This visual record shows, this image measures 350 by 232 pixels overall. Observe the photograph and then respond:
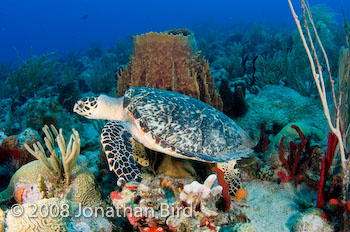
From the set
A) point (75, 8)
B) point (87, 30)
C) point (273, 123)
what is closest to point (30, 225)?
point (273, 123)

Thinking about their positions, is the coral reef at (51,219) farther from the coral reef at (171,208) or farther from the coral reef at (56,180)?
the coral reef at (56,180)

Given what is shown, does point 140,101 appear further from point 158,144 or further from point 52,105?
point 52,105

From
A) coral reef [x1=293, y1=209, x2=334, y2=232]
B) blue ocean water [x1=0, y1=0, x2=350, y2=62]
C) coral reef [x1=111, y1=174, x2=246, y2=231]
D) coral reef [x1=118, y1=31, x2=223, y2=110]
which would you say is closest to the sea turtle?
coral reef [x1=111, y1=174, x2=246, y2=231]

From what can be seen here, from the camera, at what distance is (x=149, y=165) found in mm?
2986

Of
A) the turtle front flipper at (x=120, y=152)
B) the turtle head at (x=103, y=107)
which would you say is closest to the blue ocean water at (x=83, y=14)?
the turtle head at (x=103, y=107)

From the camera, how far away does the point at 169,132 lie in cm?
262

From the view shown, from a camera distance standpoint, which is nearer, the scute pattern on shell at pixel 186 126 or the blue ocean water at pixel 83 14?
the scute pattern on shell at pixel 186 126

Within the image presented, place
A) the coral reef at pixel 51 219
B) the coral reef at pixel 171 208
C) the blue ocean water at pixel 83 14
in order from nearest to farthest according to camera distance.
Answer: the coral reef at pixel 51 219
the coral reef at pixel 171 208
the blue ocean water at pixel 83 14

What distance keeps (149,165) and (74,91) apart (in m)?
4.77

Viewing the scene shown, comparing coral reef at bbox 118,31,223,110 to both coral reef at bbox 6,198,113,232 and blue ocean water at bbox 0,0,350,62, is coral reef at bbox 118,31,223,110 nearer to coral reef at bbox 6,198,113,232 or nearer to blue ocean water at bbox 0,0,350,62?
coral reef at bbox 6,198,113,232

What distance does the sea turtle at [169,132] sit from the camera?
2.51 meters

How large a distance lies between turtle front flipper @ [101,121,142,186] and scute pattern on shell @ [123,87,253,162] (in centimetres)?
26

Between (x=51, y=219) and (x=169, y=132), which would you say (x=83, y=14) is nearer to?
(x=169, y=132)

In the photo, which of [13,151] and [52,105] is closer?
[13,151]
